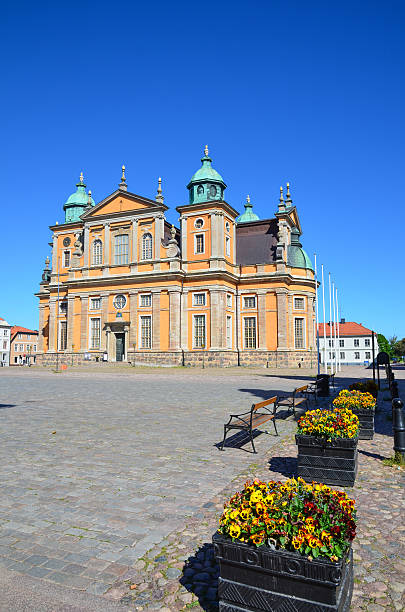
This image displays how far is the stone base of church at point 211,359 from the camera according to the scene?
147ft

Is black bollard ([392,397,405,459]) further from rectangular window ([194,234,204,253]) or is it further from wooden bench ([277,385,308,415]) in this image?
rectangular window ([194,234,204,253])

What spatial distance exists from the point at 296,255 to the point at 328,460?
151 ft

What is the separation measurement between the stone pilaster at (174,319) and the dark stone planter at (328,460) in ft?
127

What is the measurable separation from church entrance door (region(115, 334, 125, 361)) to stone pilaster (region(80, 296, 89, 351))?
147 inches

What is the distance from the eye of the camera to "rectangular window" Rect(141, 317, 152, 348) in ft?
155

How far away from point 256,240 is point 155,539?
4885 cm

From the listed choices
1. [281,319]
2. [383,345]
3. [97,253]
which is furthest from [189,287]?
[383,345]

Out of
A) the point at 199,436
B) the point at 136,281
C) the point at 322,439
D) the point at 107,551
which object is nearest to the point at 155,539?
the point at 107,551

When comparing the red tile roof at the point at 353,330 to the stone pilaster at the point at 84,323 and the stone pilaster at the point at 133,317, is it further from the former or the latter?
the stone pilaster at the point at 84,323

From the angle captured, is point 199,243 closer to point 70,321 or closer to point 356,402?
point 70,321

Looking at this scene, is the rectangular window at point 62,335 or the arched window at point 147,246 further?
the rectangular window at point 62,335

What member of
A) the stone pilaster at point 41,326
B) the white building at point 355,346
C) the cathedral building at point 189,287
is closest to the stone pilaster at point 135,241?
the cathedral building at point 189,287

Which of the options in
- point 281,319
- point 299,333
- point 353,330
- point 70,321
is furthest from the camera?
point 353,330

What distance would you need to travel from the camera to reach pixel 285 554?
3055 millimetres
